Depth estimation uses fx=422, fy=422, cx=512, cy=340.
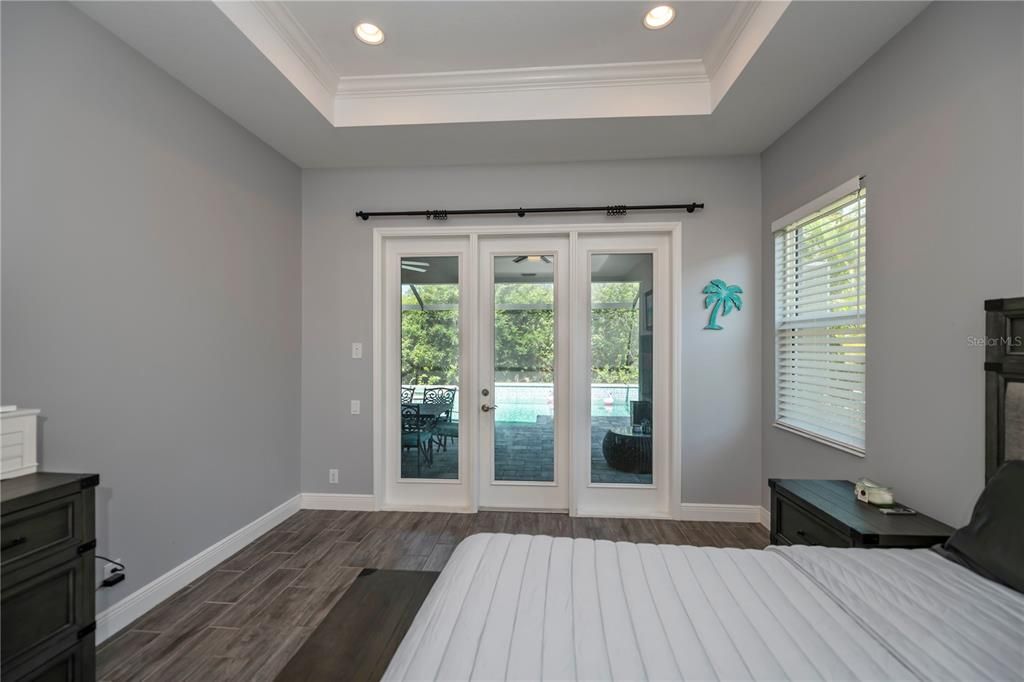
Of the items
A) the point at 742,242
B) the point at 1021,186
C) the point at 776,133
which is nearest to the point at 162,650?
the point at 1021,186

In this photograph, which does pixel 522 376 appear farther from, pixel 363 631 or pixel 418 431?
pixel 363 631

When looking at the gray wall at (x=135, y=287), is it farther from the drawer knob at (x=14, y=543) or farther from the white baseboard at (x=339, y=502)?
the drawer knob at (x=14, y=543)

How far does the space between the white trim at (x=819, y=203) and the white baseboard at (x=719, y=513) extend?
2.07 meters

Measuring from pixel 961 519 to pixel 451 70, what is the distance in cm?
330

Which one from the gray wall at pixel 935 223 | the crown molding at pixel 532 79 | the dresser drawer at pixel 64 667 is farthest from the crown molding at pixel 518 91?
the dresser drawer at pixel 64 667

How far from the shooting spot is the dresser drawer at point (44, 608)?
130 centimetres

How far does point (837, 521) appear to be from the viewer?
1.68 metres

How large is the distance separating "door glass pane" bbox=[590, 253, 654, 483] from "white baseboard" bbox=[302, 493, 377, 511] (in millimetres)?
1841

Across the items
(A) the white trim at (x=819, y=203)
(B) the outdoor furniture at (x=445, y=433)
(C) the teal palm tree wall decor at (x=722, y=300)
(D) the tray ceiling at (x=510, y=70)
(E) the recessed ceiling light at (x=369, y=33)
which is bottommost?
(B) the outdoor furniture at (x=445, y=433)

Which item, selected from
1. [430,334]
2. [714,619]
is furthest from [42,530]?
[430,334]

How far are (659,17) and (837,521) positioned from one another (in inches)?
97.8

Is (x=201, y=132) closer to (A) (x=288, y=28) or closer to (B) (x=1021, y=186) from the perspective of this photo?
(A) (x=288, y=28)

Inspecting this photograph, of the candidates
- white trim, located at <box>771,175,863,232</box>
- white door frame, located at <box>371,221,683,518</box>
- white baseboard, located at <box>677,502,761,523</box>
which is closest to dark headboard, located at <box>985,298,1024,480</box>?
white trim, located at <box>771,175,863,232</box>

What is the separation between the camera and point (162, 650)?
1.87m
